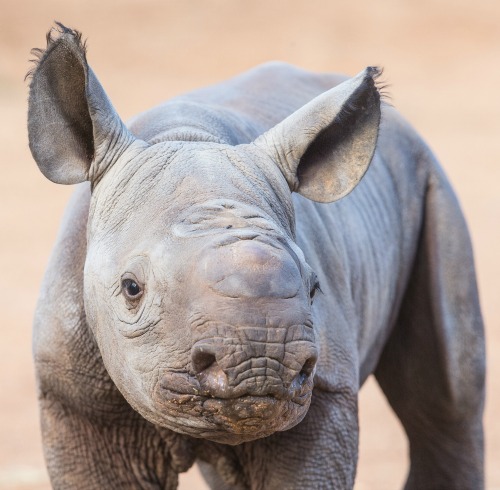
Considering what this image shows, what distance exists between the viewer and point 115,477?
5242 millimetres

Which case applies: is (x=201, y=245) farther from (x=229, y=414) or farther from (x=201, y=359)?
(x=229, y=414)

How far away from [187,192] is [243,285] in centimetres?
60

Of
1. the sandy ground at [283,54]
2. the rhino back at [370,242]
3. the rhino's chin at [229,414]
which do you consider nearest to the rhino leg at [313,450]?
the rhino back at [370,242]

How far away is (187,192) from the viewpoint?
4254mm

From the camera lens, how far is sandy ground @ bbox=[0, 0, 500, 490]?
70.2 feet

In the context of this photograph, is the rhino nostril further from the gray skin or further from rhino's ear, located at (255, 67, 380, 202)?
rhino's ear, located at (255, 67, 380, 202)

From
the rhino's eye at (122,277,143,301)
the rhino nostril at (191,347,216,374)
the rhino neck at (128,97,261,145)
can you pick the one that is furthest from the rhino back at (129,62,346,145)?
the rhino nostril at (191,347,216,374)

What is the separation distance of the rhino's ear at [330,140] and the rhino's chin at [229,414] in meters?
1.05

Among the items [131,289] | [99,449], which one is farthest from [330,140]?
[99,449]

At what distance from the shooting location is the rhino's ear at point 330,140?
4707 millimetres

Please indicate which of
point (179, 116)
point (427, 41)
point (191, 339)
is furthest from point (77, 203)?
point (427, 41)

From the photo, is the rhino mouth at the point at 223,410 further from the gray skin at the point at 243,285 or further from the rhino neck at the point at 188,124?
the rhino neck at the point at 188,124

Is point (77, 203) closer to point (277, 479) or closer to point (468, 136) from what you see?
point (277, 479)

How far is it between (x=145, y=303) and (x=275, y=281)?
0.48 m
